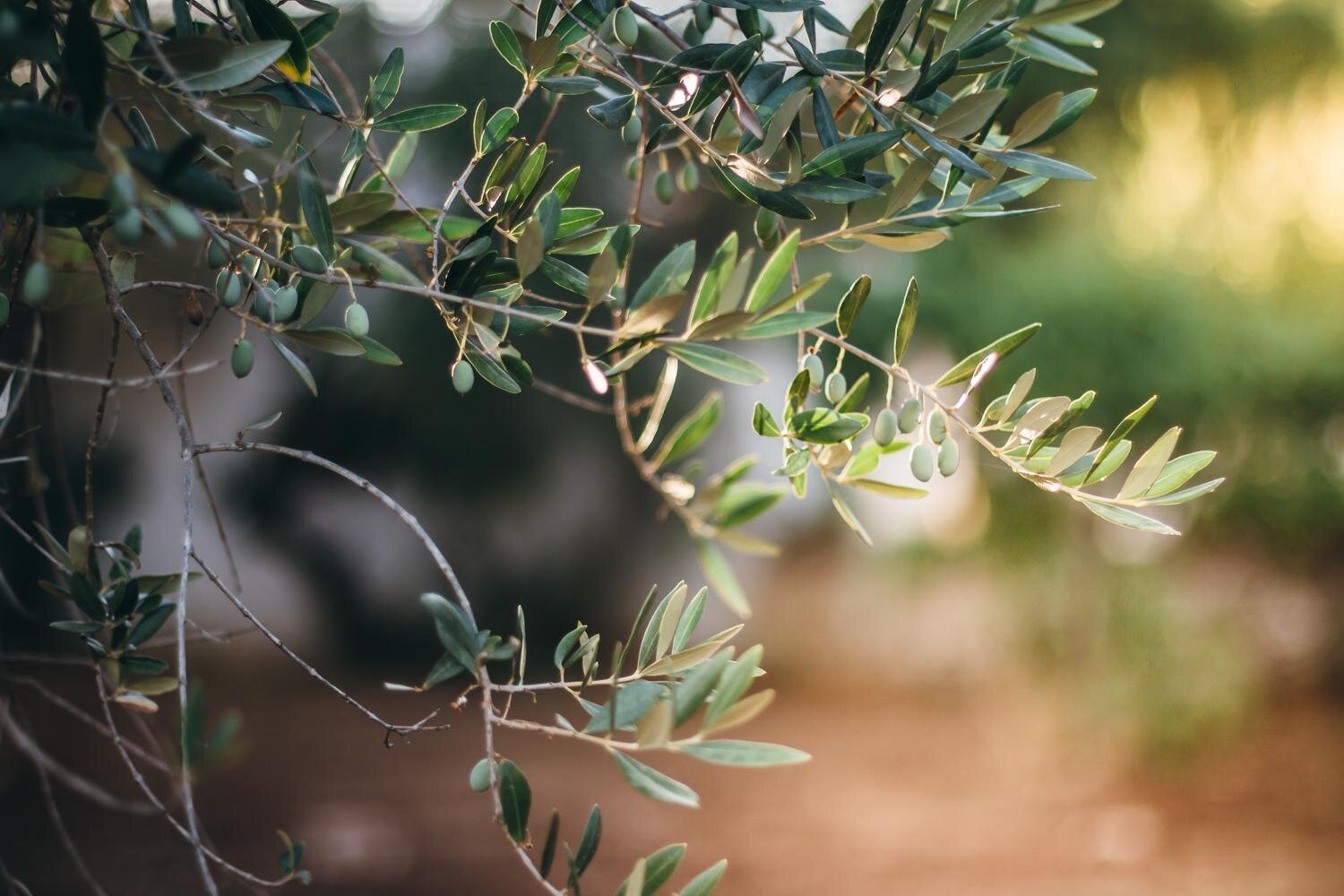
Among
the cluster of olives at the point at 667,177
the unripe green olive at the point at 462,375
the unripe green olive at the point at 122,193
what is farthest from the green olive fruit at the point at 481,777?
the cluster of olives at the point at 667,177

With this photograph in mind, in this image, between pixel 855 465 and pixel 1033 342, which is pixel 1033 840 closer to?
pixel 1033 342

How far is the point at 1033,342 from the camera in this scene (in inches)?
113

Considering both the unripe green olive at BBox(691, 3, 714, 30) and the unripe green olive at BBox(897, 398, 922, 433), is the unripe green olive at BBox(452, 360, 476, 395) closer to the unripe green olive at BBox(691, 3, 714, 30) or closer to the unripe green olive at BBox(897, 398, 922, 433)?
the unripe green olive at BBox(897, 398, 922, 433)

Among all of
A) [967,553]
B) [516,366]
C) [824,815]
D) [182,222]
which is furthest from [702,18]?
[967,553]

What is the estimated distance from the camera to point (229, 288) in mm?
487

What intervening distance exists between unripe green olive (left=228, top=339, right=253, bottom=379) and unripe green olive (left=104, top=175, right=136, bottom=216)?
0.58ft

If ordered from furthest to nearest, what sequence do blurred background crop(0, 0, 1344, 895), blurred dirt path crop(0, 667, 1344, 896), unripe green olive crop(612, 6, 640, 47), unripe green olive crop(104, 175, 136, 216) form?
blurred background crop(0, 0, 1344, 895)
blurred dirt path crop(0, 667, 1344, 896)
unripe green olive crop(612, 6, 640, 47)
unripe green olive crop(104, 175, 136, 216)

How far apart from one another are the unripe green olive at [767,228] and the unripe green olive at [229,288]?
0.30 m

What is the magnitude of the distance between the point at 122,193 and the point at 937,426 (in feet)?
1.23

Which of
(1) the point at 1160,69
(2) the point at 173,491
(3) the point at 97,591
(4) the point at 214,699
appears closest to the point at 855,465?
(3) the point at 97,591

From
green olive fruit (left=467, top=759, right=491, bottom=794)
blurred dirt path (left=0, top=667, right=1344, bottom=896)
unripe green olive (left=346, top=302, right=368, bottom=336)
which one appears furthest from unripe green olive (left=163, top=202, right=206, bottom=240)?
blurred dirt path (left=0, top=667, right=1344, bottom=896)

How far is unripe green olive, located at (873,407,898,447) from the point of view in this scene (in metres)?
0.47

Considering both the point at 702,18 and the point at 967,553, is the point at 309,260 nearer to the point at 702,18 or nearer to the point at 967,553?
the point at 702,18

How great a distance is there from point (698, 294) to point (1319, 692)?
4043mm
